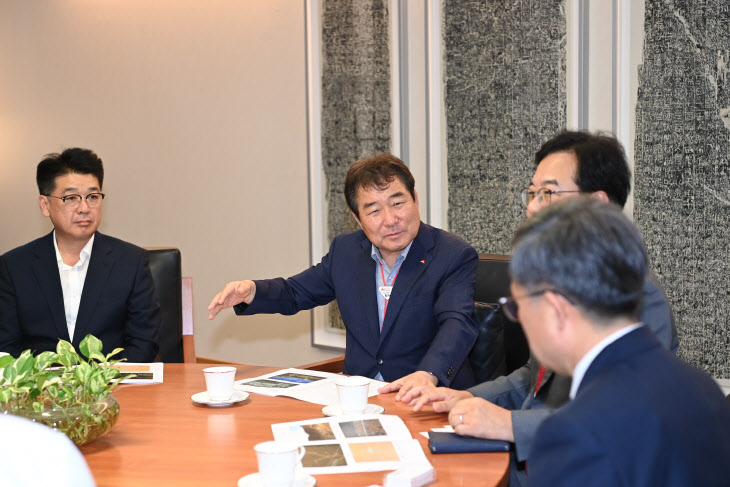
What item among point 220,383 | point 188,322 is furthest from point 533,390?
point 188,322

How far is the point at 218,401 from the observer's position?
2.03m

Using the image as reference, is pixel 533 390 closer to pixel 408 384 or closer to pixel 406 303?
pixel 408 384

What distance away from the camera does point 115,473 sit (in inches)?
61.2

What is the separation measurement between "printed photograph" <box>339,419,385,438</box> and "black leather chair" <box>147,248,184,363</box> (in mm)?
1898

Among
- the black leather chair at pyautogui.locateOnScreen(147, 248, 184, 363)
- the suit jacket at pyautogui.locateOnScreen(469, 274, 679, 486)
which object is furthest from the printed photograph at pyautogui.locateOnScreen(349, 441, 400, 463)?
the black leather chair at pyautogui.locateOnScreen(147, 248, 184, 363)

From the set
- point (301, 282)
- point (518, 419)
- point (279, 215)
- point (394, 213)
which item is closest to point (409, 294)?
point (394, 213)

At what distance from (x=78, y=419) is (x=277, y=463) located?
580 millimetres

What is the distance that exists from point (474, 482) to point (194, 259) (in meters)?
4.64

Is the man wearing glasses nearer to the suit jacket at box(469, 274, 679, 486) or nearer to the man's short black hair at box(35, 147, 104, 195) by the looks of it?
the suit jacket at box(469, 274, 679, 486)

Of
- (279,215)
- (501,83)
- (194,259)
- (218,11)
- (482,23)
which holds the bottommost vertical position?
(194,259)

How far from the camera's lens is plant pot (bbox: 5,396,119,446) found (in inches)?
64.7

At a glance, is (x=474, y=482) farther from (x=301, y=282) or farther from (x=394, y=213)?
(x=301, y=282)

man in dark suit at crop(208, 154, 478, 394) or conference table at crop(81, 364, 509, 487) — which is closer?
conference table at crop(81, 364, 509, 487)

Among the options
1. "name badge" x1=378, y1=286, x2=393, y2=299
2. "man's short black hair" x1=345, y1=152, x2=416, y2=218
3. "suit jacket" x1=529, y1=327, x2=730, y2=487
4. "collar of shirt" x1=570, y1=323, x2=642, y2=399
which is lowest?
"name badge" x1=378, y1=286, x2=393, y2=299
